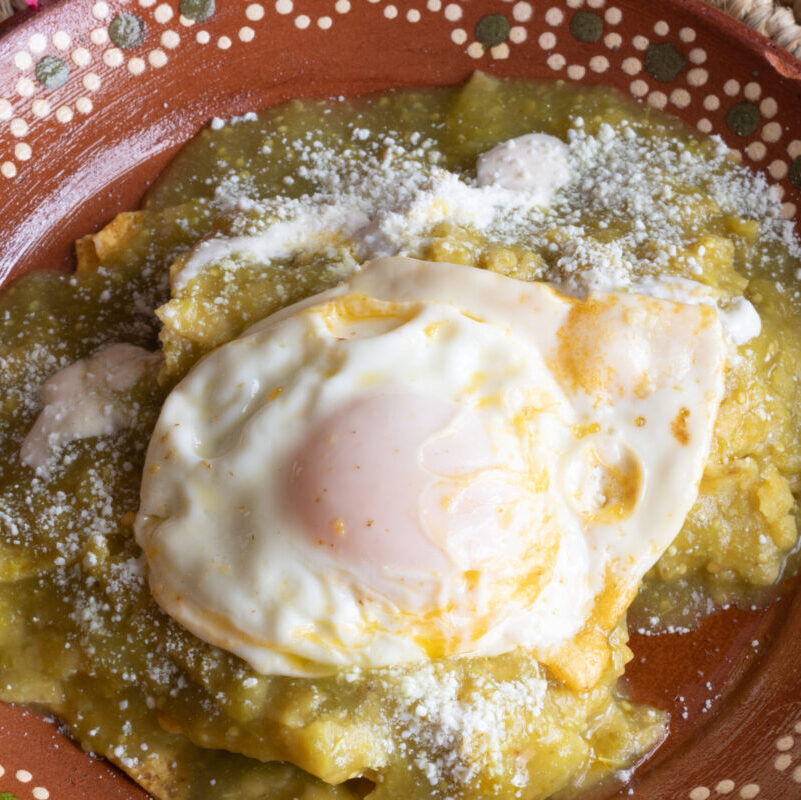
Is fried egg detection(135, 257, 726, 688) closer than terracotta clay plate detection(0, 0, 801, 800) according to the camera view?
Yes

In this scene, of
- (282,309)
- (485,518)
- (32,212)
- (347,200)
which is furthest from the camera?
(32,212)

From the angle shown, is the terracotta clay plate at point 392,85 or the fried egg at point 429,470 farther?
the terracotta clay plate at point 392,85

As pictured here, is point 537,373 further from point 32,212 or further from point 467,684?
point 32,212

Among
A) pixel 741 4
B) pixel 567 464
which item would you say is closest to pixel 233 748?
pixel 567 464

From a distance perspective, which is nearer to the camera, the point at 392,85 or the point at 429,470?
the point at 429,470
